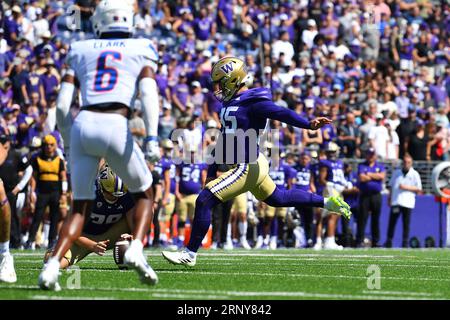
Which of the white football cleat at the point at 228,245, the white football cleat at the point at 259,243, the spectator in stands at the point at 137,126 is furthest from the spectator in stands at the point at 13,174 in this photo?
the white football cleat at the point at 259,243

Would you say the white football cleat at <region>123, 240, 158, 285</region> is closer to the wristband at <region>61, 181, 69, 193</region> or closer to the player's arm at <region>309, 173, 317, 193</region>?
the wristband at <region>61, 181, 69, 193</region>

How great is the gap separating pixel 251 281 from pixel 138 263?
1.46 m

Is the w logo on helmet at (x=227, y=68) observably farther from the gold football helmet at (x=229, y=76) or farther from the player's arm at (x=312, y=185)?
the player's arm at (x=312, y=185)

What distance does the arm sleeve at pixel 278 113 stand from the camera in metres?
10.0

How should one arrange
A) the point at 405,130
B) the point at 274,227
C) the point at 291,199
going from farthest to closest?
the point at 405,130, the point at 274,227, the point at 291,199

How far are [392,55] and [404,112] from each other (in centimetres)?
253

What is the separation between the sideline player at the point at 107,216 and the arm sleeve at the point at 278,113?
1451 millimetres

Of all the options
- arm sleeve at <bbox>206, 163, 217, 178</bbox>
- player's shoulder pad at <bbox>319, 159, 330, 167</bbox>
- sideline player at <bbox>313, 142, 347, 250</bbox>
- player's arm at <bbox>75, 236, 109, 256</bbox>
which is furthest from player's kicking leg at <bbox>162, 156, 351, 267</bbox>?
player's shoulder pad at <bbox>319, 159, 330, 167</bbox>

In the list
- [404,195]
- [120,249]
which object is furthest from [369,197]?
[120,249]

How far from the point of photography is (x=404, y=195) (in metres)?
19.0

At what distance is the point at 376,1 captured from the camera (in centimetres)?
2538

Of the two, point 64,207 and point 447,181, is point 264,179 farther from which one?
point 447,181

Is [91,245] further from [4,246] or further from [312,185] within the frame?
[312,185]
